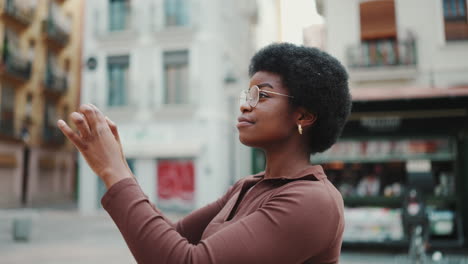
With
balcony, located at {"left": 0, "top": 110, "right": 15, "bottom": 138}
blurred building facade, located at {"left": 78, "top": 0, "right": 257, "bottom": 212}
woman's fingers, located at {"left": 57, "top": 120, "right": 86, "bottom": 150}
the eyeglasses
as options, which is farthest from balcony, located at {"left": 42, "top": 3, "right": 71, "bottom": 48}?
woman's fingers, located at {"left": 57, "top": 120, "right": 86, "bottom": 150}

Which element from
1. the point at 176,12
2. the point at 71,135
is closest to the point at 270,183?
the point at 71,135

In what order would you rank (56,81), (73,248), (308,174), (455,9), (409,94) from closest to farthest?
(308,174) → (409,94) → (73,248) → (455,9) → (56,81)

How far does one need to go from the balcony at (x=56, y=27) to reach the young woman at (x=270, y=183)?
87.6 ft

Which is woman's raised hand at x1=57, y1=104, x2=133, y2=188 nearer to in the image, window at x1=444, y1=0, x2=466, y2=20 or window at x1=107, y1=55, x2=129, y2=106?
window at x1=444, y1=0, x2=466, y2=20

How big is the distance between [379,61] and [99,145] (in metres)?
11.9

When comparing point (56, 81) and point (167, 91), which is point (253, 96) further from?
point (56, 81)

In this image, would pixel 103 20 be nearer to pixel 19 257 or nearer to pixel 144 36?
pixel 144 36

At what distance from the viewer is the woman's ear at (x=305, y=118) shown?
1340 mm

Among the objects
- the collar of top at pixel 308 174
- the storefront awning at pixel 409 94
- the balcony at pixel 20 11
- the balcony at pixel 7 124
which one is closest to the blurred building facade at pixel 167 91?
the balcony at pixel 20 11

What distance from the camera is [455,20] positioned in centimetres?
1103

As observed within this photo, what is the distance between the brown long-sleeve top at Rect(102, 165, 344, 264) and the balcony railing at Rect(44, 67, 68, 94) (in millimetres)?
26754

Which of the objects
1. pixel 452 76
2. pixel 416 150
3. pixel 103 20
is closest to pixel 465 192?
pixel 416 150

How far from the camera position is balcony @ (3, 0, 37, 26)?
72.8ft

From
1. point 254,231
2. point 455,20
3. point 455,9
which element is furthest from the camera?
point 455,20
